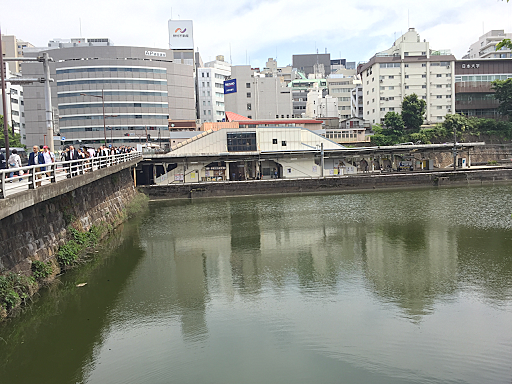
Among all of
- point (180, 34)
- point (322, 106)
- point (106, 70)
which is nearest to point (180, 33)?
point (180, 34)

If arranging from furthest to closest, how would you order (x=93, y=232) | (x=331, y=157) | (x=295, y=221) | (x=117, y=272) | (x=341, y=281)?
1. (x=331, y=157)
2. (x=295, y=221)
3. (x=93, y=232)
4. (x=117, y=272)
5. (x=341, y=281)

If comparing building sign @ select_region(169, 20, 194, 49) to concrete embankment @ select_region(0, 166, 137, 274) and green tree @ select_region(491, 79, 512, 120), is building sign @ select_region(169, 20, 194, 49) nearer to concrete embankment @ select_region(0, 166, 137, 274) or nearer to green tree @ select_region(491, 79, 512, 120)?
green tree @ select_region(491, 79, 512, 120)

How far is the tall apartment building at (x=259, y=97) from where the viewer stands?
8594 cm

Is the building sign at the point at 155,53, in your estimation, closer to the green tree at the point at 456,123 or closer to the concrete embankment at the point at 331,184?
the concrete embankment at the point at 331,184

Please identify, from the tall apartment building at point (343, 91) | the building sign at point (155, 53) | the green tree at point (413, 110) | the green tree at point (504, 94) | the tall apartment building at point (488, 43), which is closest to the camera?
the green tree at point (504, 94)

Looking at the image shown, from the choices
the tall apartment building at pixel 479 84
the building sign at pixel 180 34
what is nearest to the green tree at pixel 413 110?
the tall apartment building at pixel 479 84

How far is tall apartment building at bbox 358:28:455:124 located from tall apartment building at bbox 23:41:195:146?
1568 inches

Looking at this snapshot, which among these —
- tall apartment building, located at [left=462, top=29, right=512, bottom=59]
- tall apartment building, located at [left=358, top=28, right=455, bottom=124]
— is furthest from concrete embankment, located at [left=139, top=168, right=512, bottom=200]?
tall apartment building, located at [left=462, top=29, right=512, bottom=59]

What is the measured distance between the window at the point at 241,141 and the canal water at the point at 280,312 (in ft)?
95.6

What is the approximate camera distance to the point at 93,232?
22328mm

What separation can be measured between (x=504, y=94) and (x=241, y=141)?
45007 millimetres

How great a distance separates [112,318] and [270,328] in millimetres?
5088

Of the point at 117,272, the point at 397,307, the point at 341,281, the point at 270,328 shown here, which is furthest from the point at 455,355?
the point at 117,272

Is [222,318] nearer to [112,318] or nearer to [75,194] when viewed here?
[112,318]
